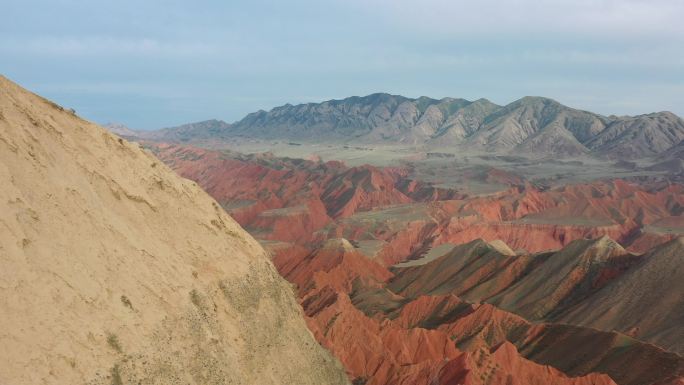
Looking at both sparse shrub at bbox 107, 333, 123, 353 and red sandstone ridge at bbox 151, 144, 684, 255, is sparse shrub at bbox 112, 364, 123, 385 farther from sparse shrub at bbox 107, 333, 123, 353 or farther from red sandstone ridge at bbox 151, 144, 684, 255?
red sandstone ridge at bbox 151, 144, 684, 255

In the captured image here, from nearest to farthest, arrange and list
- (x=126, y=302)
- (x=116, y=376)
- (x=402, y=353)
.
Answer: (x=116, y=376) → (x=126, y=302) → (x=402, y=353)

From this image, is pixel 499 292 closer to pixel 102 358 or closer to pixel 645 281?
pixel 645 281

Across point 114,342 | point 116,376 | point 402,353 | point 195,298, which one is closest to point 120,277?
point 114,342

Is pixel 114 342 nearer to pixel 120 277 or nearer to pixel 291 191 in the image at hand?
pixel 120 277

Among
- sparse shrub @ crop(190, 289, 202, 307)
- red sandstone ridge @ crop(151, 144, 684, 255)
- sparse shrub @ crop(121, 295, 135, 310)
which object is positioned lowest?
red sandstone ridge @ crop(151, 144, 684, 255)

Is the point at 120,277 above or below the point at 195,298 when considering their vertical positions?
above

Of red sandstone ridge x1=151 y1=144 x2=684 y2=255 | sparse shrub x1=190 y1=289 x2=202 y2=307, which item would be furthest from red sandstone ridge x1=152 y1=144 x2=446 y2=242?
sparse shrub x1=190 y1=289 x2=202 y2=307

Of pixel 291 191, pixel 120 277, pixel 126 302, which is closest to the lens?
pixel 126 302

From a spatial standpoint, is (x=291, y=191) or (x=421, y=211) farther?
(x=291, y=191)
